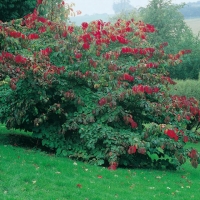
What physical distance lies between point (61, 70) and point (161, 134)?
2693 millimetres

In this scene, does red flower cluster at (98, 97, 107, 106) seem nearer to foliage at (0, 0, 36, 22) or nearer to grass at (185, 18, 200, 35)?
foliage at (0, 0, 36, 22)

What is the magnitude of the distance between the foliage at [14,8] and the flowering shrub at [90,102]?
515 centimetres

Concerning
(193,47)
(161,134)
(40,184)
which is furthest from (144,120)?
(193,47)

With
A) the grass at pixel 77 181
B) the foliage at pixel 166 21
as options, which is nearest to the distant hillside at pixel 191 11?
the foliage at pixel 166 21

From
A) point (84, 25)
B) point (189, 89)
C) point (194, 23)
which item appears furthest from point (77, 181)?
point (194, 23)

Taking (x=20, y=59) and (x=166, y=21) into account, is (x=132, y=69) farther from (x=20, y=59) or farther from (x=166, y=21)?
(x=166, y=21)

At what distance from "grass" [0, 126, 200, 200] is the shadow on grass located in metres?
0.56

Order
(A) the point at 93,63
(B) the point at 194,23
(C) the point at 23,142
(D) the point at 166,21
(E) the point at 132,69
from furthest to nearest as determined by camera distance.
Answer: (B) the point at 194,23 < (D) the point at 166,21 < (C) the point at 23,142 < (E) the point at 132,69 < (A) the point at 93,63

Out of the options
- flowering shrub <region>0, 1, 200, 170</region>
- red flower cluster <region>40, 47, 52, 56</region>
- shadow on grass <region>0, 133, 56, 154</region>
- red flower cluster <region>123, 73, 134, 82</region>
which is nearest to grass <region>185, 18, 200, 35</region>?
shadow on grass <region>0, 133, 56, 154</region>

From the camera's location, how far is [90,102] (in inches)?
361

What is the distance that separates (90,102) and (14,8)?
7.76m

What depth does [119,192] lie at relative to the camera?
21.9 ft

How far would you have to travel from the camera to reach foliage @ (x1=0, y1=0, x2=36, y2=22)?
14.9 m

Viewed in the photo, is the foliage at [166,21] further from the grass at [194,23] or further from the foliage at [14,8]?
the grass at [194,23]
